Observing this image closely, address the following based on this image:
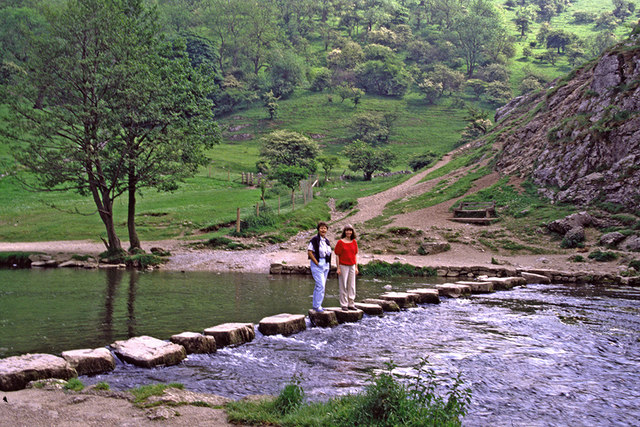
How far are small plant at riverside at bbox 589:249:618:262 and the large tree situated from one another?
76.4 feet

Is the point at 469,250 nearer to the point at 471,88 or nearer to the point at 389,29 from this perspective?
the point at 471,88

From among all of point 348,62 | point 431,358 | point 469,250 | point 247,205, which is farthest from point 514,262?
point 348,62

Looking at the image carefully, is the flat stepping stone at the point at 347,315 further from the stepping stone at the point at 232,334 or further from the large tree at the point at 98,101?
the large tree at the point at 98,101

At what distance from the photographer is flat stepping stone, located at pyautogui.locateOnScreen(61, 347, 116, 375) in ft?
27.9

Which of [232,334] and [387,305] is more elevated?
[232,334]

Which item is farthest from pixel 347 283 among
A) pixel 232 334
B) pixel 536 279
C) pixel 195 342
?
pixel 536 279

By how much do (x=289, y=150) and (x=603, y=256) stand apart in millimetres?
46249

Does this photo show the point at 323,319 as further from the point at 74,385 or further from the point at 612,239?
the point at 612,239

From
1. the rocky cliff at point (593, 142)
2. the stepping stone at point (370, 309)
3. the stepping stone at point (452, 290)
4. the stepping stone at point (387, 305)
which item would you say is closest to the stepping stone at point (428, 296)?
the stepping stone at point (452, 290)

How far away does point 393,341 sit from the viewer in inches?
449

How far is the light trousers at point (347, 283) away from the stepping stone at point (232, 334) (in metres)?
3.31

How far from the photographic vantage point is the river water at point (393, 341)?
26.1 ft

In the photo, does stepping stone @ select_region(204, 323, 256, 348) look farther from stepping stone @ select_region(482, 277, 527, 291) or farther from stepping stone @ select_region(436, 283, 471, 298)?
stepping stone @ select_region(482, 277, 527, 291)

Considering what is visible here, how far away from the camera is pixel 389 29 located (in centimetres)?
17175
